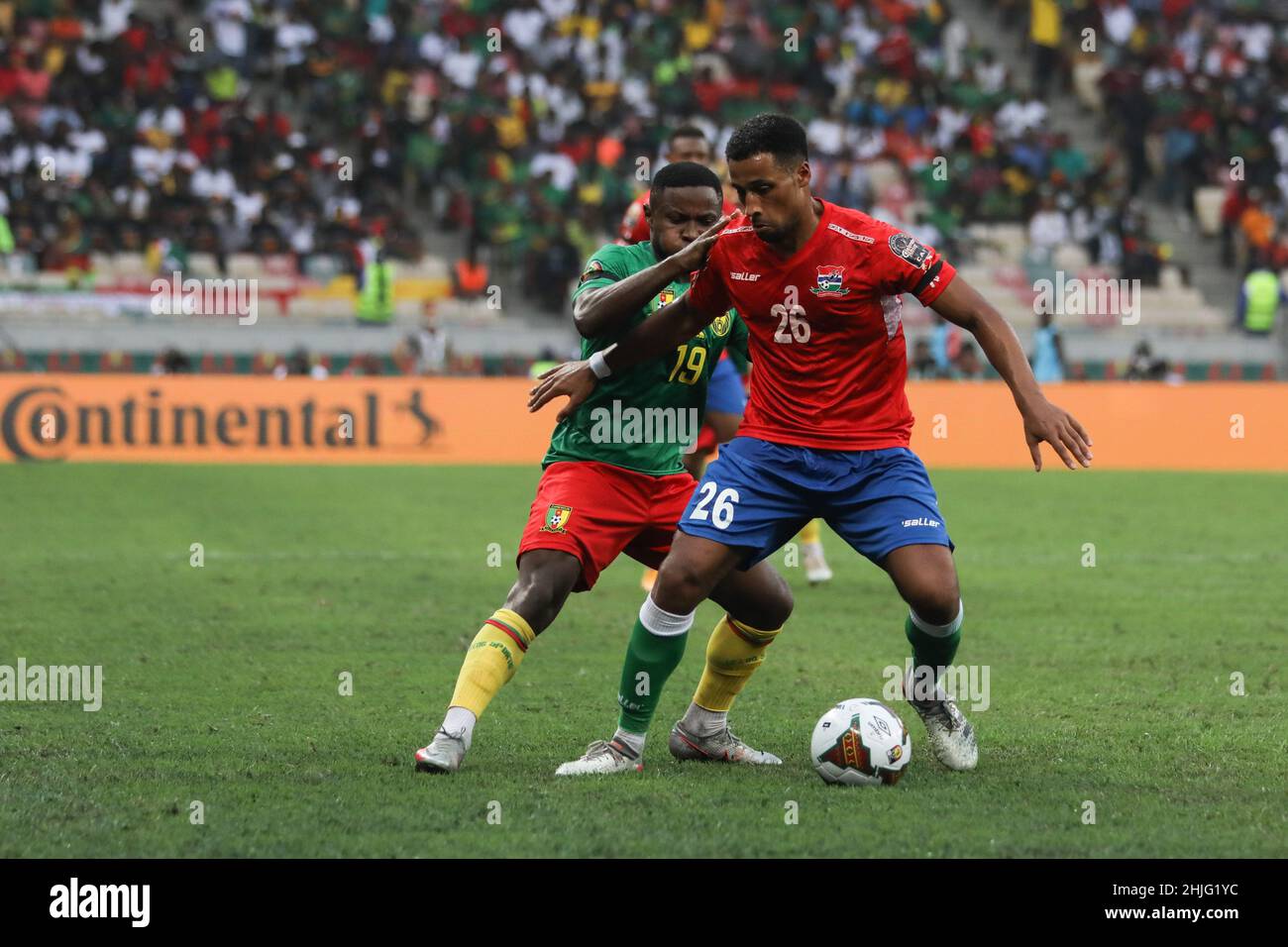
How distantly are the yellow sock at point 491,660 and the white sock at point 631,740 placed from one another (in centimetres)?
44

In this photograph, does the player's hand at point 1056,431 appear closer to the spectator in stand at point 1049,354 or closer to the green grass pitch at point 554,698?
the green grass pitch at point 554,698

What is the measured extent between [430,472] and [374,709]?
11738mm

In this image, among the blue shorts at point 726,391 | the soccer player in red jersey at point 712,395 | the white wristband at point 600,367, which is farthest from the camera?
the blue shorts at point 726,391

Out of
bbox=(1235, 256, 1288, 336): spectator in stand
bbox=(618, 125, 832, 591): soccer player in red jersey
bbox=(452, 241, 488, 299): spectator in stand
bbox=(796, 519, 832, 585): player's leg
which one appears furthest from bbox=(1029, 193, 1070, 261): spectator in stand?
bbox=(796, 519, 832, 585): player's leg

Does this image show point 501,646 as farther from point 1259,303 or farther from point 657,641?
point 1259,303

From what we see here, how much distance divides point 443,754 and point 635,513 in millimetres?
1153

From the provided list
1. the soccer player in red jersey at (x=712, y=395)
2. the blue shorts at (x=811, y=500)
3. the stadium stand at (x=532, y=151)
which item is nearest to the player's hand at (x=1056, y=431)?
the blue shorts at (x=811, y=500)

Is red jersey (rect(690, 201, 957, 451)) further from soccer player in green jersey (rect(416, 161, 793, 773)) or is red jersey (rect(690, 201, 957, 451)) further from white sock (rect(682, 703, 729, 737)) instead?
white sock (rect(682, 703, 729, 737))

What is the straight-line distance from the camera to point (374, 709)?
7191 millimetres

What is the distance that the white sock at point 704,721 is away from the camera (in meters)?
6.35

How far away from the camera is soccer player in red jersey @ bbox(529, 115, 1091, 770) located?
5855 millimetres

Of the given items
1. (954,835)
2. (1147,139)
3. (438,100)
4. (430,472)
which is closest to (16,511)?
(430,472)

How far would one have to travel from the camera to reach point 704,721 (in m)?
6.36

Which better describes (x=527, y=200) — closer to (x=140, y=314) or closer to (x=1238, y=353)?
(x=140, y=314)
